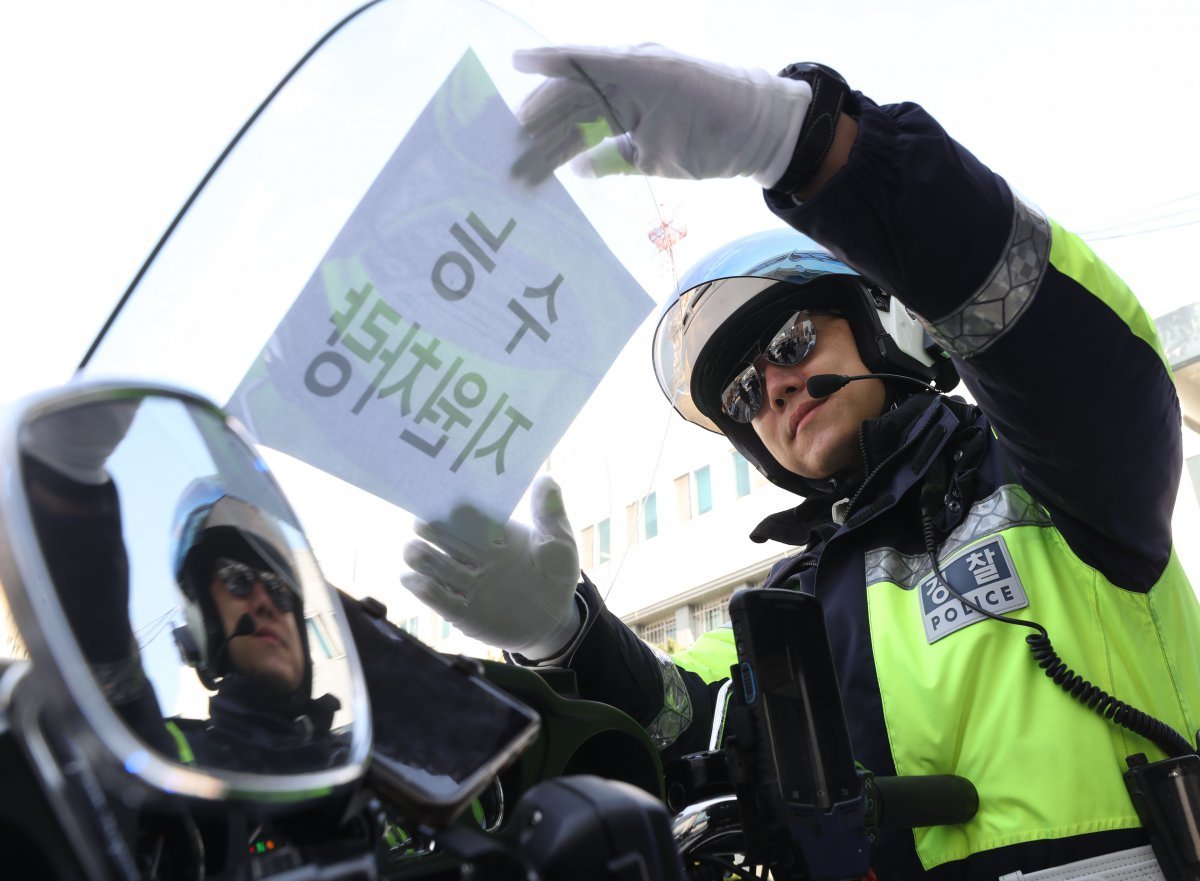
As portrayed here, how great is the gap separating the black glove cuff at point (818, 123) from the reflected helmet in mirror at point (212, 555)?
89 centimetres

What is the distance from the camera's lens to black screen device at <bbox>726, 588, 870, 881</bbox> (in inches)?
35.5

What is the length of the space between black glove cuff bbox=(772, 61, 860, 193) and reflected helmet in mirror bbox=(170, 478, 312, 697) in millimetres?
887

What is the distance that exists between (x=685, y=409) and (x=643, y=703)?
2.82 ft

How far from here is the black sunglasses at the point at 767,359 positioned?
2.05 m

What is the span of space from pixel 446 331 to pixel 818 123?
649 mm

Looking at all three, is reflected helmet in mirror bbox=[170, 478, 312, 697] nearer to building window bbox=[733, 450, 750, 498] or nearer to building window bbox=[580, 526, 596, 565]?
building window bbox=[580, 526, 596, 565]

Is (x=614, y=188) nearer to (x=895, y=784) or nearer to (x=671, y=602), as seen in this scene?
(x=895, y=784)

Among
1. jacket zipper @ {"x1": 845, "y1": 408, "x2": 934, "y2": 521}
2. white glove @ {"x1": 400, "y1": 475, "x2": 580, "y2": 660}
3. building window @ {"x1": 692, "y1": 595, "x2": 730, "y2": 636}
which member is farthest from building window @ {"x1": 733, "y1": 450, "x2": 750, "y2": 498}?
white glove @ {"x1": 400, "y1": 475, "x2": 580, "y2": 660}

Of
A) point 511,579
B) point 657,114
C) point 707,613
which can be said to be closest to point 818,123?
point 657,114

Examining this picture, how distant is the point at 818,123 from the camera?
1.25 meters

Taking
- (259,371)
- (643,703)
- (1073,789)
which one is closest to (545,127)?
(259,371)

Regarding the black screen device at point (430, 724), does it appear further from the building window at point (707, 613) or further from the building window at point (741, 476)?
the building window at point (707, 613)

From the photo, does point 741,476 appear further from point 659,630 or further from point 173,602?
point 173,602

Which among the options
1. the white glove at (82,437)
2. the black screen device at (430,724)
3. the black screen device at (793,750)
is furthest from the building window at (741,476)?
the white glove at (82,437)
